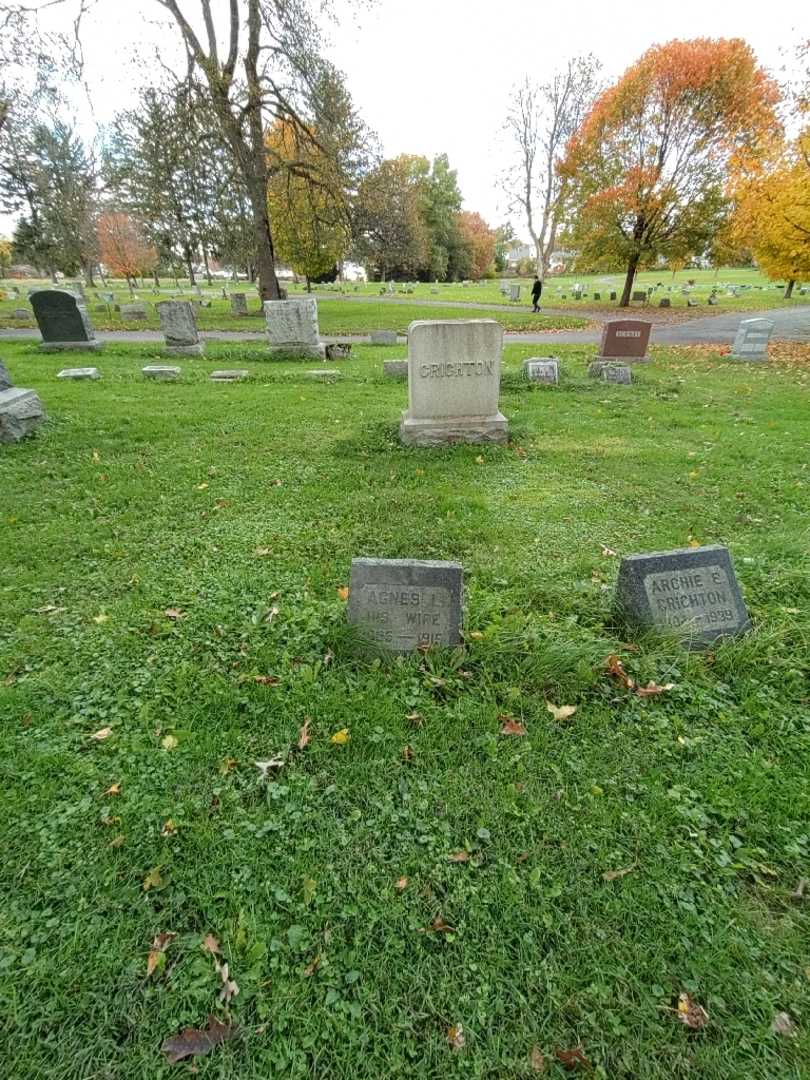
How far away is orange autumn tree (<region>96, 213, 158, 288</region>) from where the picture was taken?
3962cm

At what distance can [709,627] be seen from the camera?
324 cm

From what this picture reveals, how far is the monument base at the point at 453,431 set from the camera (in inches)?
276

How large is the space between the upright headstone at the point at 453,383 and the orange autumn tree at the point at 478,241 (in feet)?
210

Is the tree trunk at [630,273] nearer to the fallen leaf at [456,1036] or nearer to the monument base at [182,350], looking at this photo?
the monument base at [182,350]

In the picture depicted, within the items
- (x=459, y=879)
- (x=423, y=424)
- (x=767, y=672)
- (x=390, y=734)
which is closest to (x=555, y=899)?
(x=459, y=879)

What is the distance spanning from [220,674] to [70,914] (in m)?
1.28

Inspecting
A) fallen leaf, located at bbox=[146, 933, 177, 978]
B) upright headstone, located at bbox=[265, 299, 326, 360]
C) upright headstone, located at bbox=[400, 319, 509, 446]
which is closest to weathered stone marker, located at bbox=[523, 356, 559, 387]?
upright headstone, located at bbox=[400, 319, 509, 446]

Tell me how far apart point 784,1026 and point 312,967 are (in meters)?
1.50

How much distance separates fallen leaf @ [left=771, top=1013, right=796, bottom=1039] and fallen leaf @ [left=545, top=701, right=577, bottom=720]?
128 centimetres

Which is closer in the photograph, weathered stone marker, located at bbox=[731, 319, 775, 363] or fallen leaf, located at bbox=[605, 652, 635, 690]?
fallen leaf, located at bbox=[605, 652, 635, 690]

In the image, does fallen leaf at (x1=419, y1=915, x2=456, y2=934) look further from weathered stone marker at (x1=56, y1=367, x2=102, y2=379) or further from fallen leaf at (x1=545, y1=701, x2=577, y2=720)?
weathered stone marker at (x1=56, y1=367, x2=102, y2=379)

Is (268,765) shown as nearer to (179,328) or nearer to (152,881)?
(152,881)

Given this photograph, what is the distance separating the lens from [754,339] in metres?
13.8

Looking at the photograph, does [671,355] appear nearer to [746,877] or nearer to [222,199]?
[746,877]
